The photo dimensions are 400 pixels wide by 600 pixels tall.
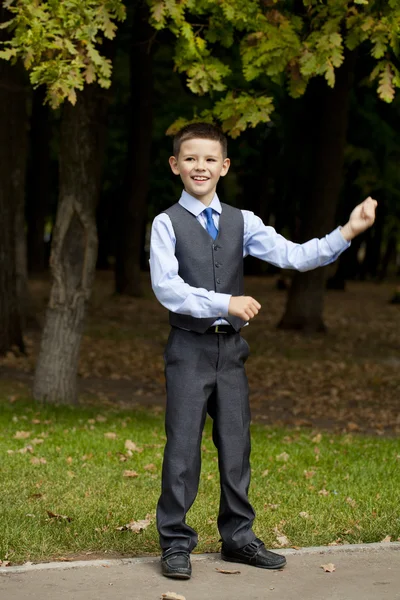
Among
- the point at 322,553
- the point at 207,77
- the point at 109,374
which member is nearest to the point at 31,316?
the point at 109,374

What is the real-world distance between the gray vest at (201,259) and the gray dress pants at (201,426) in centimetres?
8

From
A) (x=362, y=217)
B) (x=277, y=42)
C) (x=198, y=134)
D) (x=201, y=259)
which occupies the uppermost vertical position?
(x=277, y=42)

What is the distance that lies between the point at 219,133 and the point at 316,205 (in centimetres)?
1489

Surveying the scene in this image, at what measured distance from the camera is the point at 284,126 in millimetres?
20984

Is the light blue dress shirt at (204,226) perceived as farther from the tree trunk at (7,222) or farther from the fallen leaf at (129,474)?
the tree trunk at (7,222)

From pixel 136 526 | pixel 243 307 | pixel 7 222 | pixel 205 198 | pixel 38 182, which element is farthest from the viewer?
pixel 38 182

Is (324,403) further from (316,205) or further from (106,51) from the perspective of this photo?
(316,205)

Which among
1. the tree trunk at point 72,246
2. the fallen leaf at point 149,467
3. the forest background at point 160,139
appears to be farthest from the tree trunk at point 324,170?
the fallen leaf at point 149,467

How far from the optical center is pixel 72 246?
1087 centimetres

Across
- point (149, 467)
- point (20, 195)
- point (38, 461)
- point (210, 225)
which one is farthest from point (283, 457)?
point (20, 195)

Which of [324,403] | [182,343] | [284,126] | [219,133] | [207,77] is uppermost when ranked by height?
[284,126]

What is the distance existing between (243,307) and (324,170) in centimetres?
1556

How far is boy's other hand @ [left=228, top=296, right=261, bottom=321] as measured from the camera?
15.2 feet

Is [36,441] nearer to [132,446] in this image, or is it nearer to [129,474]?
[132,446]
